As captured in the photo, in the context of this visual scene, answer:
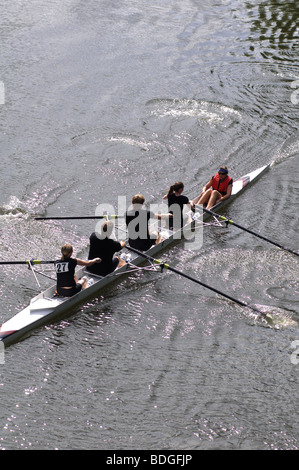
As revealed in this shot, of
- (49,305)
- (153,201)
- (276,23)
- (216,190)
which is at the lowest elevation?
(153,201)

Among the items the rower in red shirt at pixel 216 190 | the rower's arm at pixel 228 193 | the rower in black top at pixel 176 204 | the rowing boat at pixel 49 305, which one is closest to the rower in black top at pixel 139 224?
the rowing boat at pixel 49 305

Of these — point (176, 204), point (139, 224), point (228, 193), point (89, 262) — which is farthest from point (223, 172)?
point (89, 262)

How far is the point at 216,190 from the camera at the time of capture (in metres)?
17.5

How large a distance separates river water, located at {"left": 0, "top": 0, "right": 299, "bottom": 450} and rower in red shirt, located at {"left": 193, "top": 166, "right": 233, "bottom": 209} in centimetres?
66

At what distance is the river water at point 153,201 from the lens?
35.7ft

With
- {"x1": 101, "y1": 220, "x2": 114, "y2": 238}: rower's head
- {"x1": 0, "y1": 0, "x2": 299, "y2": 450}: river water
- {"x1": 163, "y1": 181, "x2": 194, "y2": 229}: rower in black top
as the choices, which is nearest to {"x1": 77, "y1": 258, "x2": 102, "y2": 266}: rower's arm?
{"x1": 101, "y1": 220, "x2": 114, "y2": 238}: rower's head

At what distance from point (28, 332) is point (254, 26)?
24920 mm

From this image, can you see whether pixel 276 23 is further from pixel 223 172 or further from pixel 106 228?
pixel 106 228

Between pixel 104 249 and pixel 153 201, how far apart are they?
4.50m

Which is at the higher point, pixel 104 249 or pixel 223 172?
pixel 223 172

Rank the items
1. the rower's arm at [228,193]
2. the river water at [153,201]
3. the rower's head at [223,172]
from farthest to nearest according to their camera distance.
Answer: the rower's arm at [228,193], the rower's head at [223,172], the river water at [153,201]

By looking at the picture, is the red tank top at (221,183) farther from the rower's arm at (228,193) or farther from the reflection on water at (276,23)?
the reflection on water at (276,23)

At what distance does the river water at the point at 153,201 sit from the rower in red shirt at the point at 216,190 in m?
0.66

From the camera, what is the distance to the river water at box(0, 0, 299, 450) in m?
10.9
